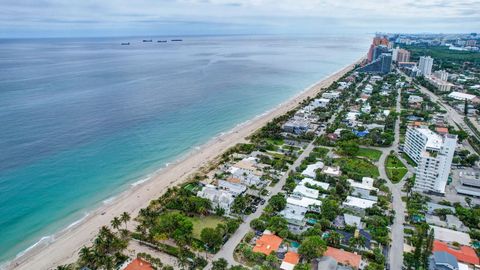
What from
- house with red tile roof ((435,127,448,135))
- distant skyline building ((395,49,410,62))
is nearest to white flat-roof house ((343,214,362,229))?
house with red tile roof ((435,127,448,135))

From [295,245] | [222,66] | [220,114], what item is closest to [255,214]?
[295,245]

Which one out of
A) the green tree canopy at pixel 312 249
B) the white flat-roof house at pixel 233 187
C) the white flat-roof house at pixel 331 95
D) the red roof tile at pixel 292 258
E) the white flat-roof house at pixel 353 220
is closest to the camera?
the green tree canopy at pixel 312 249

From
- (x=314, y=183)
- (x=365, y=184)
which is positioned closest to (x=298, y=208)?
(x=314, y=183)

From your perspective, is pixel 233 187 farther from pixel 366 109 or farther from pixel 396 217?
pixel 366 109

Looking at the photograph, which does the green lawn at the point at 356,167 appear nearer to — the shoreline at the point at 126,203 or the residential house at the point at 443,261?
the residential house at the point at 443,261

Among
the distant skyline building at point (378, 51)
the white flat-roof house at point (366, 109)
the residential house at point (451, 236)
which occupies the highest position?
the distant skyline building at point (378, 51)

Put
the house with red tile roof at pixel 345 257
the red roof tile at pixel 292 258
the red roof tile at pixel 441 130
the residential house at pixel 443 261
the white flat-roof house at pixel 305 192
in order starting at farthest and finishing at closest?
the red roof tile at pixel 441 130, the white flat-roof house at pixel 305 192, the red roof tile at pixel 292 258, the house with red tile roof at pixel 345 257, the residential house at pixel 443 261

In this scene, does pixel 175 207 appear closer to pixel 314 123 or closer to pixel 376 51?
pixel 314 123

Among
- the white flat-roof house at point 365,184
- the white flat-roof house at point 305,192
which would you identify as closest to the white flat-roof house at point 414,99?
the white flat-roof house at point 365,184
